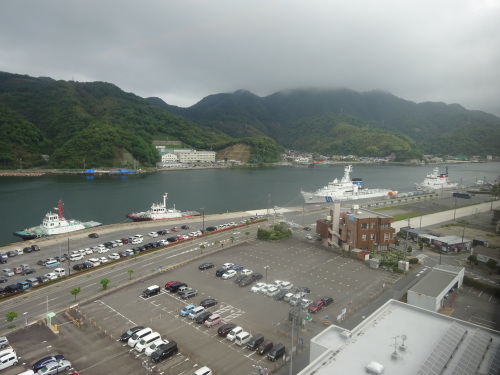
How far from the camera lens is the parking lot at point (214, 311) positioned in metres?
8.36

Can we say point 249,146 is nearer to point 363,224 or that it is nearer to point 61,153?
point 61,153

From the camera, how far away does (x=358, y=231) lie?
17.0 m

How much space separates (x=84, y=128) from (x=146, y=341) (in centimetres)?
7952

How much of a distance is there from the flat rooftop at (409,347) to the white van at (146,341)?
4251mm

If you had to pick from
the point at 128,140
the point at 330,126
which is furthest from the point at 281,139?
the point at 128,140

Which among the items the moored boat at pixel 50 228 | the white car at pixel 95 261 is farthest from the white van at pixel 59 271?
the moored boat at pixel 50 228

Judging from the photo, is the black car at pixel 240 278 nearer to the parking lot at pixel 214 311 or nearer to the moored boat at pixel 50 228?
the parking lot at pixel 214 311

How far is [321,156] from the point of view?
11662 cm

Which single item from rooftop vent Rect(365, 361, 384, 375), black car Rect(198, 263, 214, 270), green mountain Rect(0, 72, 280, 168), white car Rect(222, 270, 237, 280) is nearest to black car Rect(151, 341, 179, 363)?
rooftop vent Rect(365, 361, 384, 375)

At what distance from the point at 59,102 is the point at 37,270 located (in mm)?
88110

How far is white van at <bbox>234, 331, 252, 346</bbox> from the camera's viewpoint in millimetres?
9039

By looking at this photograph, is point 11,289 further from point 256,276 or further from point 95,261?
point 256,276

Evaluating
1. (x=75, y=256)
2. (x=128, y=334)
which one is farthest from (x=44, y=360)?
(x=75, y=256)

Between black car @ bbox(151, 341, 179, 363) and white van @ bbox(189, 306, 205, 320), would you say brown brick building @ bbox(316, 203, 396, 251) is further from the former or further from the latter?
black car @ bbox(151, 341, 179, 363)
